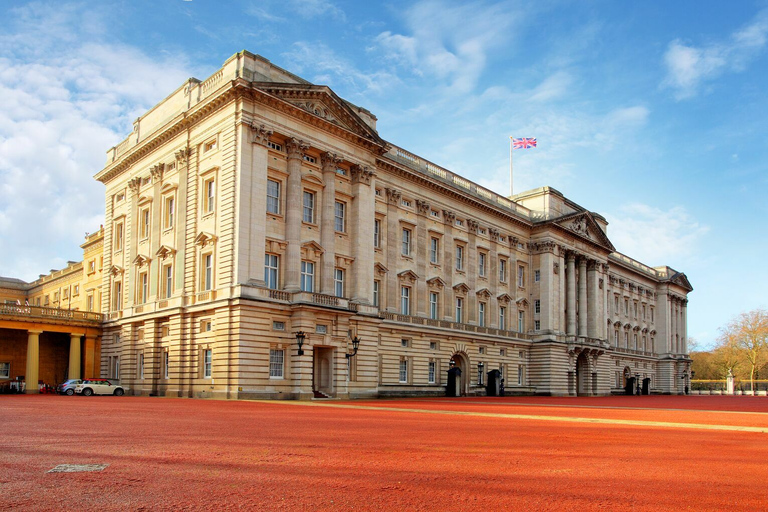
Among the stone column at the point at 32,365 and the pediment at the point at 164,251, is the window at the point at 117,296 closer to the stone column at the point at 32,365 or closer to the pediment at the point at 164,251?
the stone column at the point at 32,365

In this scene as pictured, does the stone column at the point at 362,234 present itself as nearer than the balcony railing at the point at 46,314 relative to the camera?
Yes

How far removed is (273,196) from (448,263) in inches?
843

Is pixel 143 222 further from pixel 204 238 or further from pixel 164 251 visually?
pixel 204 238

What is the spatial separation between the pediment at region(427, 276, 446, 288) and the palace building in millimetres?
129

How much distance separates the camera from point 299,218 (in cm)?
4338

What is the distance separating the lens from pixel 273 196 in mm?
43156

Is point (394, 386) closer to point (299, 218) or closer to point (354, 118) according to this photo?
point (299, 218)

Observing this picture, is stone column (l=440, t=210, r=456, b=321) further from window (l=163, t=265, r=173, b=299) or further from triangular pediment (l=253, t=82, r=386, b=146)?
window (l=163, t=265, r=173, b=299)

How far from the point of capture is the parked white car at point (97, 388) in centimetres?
4484

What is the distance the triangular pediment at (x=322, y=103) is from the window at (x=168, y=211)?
Result: 455 inches

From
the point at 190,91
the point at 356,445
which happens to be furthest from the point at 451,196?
the point at 356,445

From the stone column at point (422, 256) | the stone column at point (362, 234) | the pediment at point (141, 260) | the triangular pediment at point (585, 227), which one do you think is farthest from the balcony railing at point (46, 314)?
the triangular pediment at point (585, 227)

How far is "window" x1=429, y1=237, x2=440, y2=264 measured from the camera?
2301 inches

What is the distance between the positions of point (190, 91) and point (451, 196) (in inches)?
966
